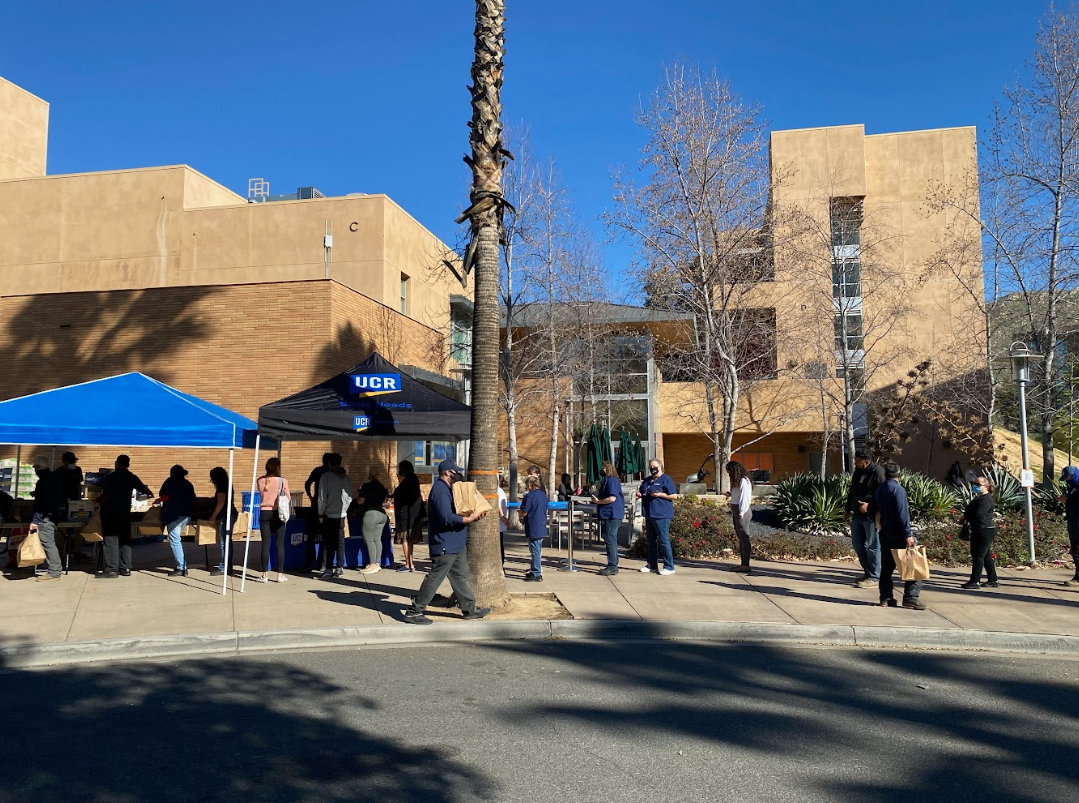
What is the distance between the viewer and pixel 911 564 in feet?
31.2

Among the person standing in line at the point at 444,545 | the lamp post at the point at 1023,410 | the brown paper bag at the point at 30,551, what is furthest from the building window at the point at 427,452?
the person standing in line at the point at 444,545

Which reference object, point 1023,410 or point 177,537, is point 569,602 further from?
point 1023,410

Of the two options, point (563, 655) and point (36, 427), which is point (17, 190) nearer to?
point (36, 427)

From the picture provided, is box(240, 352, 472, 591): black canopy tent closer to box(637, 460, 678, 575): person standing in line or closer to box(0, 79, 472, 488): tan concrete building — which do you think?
box(637, 460, 678, 575): person standing in line

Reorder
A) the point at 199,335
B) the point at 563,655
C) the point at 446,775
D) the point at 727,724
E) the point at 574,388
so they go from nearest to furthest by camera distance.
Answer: the point at 446,775
the point at 727,724
the point at 563,655
the point at 199,335
the point at 574,388

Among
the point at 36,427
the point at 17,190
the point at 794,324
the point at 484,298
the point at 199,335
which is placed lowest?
the point at 36,427

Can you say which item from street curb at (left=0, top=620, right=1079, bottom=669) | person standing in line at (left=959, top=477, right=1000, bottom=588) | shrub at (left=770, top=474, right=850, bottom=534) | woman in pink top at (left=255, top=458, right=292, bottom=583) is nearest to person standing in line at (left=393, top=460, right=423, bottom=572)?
woman in pink top at (left=255, top=458, right=292, bottom=583)

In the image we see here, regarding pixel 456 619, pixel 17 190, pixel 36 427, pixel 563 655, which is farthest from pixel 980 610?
pixel 17 190

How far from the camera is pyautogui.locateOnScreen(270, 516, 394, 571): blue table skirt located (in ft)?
42.1

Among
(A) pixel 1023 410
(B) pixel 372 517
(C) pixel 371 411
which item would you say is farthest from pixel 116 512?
(A) pixel 1023 410

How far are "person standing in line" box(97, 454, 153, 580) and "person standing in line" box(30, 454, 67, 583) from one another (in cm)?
52

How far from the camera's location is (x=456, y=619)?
9180mm

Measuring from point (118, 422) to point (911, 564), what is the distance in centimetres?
999

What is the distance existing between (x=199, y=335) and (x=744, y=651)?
601 inches
